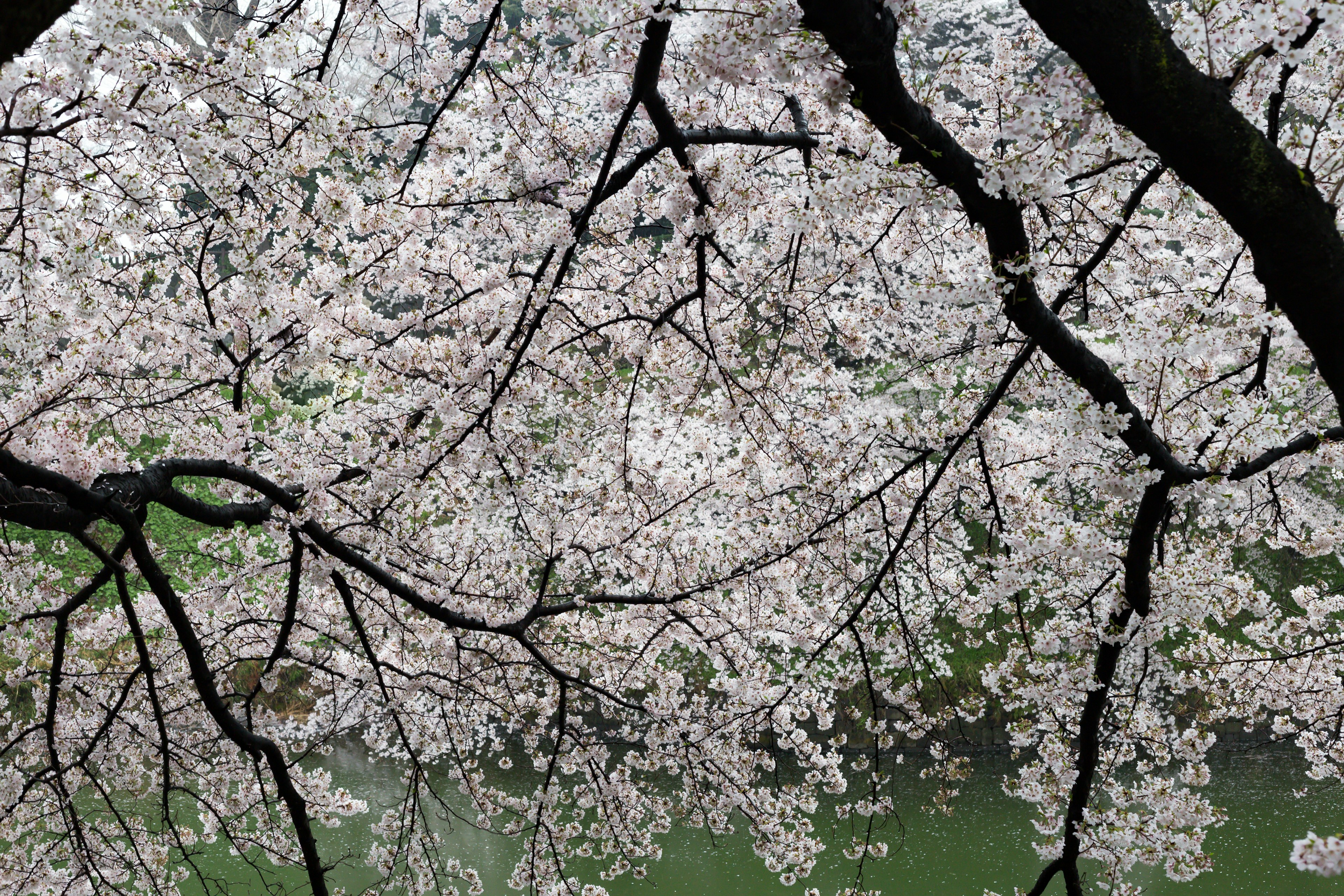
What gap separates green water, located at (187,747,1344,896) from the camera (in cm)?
778

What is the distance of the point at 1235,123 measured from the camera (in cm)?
168

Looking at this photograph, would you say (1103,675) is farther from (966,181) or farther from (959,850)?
(959,850)

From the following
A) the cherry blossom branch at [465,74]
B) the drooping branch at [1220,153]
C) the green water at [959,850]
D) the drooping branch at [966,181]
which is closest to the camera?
the drooping branch at [1220,153]

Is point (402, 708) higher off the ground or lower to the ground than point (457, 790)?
lower

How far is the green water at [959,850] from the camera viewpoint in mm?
7781

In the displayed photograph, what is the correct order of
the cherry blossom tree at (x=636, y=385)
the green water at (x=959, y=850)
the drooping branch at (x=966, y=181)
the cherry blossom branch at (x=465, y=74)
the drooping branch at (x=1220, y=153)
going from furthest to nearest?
the green water at (x=959, y=850) → the cherry blossom branch at (x=465, y=74) → the cherry blossom tree at (x=636, y=385) → the drooping branch at (x=966, y=181) → the drooping branch at (x=1220, y=153)

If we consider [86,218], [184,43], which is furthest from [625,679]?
[184,43]

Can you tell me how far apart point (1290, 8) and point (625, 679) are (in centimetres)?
488

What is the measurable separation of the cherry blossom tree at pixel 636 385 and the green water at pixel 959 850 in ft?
2.84

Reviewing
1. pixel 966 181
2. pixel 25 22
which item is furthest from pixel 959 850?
pixel 25 22

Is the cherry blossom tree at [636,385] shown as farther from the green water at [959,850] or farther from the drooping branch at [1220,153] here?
the green water at [959,850]

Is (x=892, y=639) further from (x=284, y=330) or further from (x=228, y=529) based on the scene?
(x=284, y=330)

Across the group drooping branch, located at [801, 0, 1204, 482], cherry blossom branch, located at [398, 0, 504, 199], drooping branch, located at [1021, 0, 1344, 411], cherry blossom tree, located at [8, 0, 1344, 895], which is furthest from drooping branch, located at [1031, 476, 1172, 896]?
cherry blossom branch, located at [398, 0, 504, 199]

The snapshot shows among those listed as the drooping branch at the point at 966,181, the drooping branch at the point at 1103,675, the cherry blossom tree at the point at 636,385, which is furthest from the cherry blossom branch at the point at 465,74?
the drooping branch at the point at 1103,675
